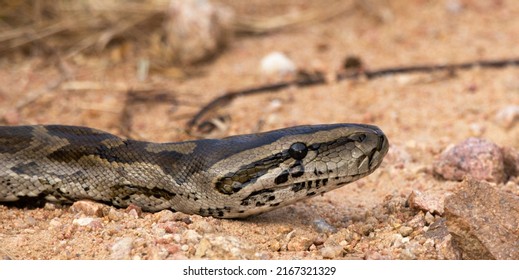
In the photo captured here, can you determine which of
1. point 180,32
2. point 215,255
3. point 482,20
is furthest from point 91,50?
point 215,255

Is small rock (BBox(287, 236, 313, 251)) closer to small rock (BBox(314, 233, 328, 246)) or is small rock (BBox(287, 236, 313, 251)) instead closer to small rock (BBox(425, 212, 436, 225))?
small rock (BBox(314, 233, 328, 246))

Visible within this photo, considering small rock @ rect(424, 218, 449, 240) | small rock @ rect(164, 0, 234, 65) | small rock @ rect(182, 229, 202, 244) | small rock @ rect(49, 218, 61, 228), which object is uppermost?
small rock @ rect(164, 0, 234, 65)

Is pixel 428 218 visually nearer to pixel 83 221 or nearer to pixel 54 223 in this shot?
pixel 83 221

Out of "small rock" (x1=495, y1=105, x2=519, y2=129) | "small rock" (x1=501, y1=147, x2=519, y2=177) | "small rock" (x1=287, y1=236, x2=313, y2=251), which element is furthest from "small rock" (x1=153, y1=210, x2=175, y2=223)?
"small rock" (x1=495, y1=105, x2=519, y2=129)

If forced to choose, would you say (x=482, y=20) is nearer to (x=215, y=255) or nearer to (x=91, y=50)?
(x=91, y=50)

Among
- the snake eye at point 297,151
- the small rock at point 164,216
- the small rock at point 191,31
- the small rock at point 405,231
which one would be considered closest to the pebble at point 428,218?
→ the small rock at point 405,231

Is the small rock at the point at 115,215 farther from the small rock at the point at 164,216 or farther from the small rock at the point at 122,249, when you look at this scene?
the small rock at the point at 122,249
